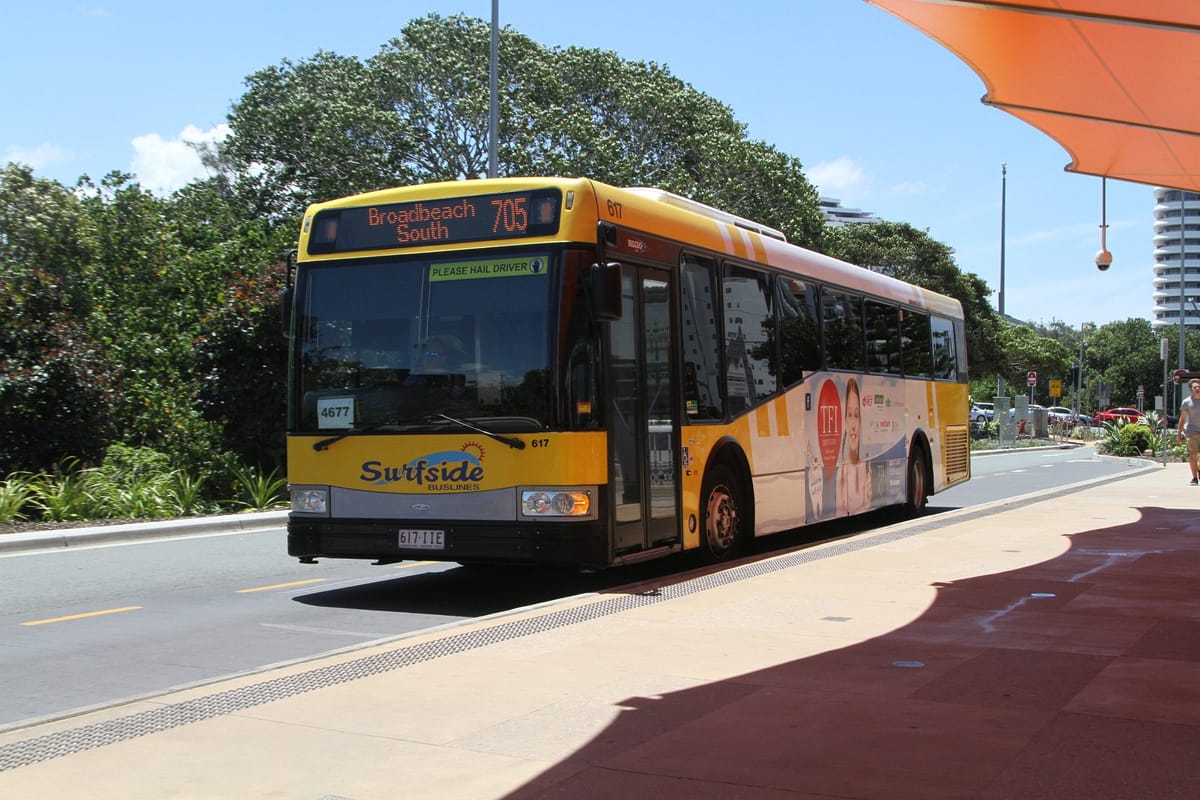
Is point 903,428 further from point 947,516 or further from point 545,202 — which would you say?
point 545,202

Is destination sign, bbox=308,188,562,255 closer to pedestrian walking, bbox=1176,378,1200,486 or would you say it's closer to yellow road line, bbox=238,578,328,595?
yellow road line, bbox=238,578,328,595

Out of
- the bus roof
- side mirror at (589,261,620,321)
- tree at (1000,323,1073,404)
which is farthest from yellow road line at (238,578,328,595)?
tree at (1000,323,1073,404)

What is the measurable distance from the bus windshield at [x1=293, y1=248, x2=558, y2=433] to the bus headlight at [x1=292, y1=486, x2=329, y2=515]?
50 cm

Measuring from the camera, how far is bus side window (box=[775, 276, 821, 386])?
13484 mm

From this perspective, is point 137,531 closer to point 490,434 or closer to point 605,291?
point 490,434

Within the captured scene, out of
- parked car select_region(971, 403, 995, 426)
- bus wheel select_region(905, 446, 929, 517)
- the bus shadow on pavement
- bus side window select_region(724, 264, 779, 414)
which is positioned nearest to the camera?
the bus shadow on pavement

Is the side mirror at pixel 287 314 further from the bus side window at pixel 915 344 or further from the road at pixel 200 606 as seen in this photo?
the bus side window at pixel 915 344

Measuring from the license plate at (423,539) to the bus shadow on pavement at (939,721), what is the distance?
237cm

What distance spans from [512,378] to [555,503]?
101cm

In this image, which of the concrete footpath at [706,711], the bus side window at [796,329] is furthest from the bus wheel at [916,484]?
the concrete footpath at [706,711]

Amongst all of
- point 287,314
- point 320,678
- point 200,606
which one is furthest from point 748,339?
point 320,678

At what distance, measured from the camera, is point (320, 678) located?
664cm

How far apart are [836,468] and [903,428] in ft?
9.74

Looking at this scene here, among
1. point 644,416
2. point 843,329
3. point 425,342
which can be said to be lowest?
point 644,416
